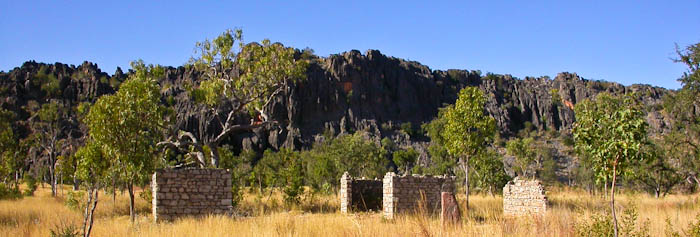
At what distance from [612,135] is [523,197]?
1138 centimetres

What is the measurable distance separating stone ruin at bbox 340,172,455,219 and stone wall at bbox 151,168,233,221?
4660mm

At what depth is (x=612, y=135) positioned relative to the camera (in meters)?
8.62

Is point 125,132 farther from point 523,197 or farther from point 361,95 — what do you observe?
point 361,95

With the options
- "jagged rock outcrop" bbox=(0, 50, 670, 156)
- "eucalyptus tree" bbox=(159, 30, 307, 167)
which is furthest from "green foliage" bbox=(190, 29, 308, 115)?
"jagged rock outcrop" bbox=(0, 50, 670, 156)

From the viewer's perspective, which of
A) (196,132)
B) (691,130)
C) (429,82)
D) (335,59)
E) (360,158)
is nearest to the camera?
(691,130)

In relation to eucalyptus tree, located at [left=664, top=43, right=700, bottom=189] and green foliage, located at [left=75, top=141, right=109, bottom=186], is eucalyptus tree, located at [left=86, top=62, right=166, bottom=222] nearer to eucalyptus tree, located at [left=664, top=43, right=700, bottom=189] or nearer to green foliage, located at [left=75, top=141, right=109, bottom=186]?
green foliage, located at [left=75, top=141, right=109, bottom=186]

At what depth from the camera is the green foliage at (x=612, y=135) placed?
8344mm

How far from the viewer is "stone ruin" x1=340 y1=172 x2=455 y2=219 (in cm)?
1798

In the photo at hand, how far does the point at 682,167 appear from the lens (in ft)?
90.3

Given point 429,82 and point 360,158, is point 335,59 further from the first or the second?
point 360,158

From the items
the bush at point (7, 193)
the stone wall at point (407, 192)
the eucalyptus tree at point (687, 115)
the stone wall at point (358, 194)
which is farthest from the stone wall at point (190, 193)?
the eucalyptus tree at point (687, 115)

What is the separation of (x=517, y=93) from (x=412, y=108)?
94.5 feet

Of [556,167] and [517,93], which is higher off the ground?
[517,93]

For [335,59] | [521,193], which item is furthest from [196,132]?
[521,193]
